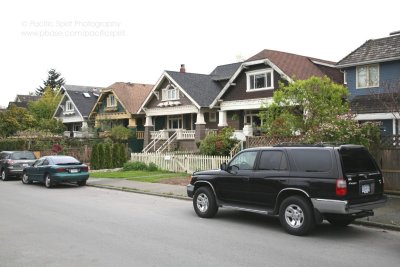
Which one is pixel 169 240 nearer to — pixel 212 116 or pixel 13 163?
pixel 13 163

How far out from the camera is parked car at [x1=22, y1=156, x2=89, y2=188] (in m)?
18.2

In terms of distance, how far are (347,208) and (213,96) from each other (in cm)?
2636

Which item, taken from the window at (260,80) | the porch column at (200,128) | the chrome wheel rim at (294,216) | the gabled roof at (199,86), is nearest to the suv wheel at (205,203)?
the chrome wheel rim at (294,216)

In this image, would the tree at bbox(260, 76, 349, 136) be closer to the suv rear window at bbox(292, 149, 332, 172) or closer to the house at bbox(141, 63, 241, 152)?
the suv rear window at bbox(292, 149, 332, 172)

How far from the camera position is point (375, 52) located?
2342 centimetres

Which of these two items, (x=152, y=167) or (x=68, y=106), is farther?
(x=68, y=106)

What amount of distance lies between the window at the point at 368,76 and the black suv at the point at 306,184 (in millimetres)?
15591

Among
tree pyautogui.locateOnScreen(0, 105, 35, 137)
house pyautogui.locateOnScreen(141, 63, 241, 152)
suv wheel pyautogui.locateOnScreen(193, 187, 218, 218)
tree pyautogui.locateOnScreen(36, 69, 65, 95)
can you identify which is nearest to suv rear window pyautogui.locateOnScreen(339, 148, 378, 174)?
suv wheel pyautogui.locateOnScreen(193, 187, 218, 218)

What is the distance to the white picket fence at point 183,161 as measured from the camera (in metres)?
20.4

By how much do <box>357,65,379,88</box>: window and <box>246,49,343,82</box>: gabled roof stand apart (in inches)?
148

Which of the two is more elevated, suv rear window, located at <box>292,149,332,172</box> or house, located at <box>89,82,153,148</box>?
house, located at <box>89,82,153,148</box>

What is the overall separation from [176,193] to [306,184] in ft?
24.0

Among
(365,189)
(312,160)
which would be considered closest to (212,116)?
(312,160)

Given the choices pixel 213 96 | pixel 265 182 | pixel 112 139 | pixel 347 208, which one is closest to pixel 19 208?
pixel 265 182
